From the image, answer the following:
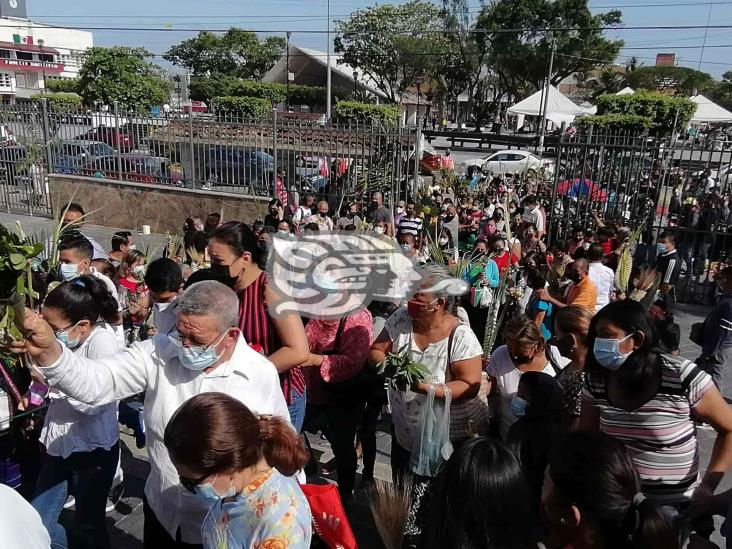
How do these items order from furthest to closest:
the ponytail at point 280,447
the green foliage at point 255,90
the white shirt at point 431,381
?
the green foliage at point 255,90 < the white shirt at point 431,381 < the ponytail at point 280,447

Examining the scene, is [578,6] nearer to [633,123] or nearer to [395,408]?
[633,123]

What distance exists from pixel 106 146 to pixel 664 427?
1271 centimetres

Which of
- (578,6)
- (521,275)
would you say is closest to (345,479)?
(521,275)

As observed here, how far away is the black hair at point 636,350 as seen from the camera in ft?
8.26

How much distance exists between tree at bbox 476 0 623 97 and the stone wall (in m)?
42.9

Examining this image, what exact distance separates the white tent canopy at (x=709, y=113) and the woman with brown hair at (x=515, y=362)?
19.8 m

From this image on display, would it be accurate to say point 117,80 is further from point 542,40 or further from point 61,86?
point 542,40

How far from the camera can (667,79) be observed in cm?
6241

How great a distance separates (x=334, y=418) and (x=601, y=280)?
3.41 meters

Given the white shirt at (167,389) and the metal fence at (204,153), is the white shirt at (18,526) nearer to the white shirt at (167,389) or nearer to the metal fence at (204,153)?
the white shirt at (167,389)

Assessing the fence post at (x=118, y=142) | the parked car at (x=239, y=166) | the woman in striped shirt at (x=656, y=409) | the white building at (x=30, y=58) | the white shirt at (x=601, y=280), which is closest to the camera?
the woman in striped shirt at (x=656, y=409)

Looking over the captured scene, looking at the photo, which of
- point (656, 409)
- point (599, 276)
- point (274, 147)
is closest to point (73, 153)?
point (274, 147)

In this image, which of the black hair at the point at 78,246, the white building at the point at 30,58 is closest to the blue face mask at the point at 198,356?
the black hair at the point at 78,246

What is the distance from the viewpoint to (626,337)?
2.57m
